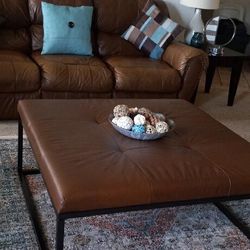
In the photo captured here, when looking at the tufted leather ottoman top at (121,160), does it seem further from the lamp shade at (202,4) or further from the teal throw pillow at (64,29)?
the lamp shade at (202,4)

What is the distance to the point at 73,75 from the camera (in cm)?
277

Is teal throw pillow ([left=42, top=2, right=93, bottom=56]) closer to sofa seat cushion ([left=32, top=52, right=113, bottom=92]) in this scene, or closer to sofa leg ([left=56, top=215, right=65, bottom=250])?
sofa seat cushion ([left=32, top=52, right=113, bottom=92])

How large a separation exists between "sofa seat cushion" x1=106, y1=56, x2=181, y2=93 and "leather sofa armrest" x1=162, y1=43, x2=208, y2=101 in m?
0.06

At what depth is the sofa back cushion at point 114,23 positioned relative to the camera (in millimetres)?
3336

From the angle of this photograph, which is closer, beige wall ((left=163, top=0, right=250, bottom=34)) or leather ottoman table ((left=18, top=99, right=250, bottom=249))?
leather ottoman table ((left=18, top=99, right=250, bottom=249))

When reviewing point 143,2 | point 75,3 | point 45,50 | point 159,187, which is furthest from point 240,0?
point 159,187

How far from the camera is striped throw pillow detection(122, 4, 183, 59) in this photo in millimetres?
3314

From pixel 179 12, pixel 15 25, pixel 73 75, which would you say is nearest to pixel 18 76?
pixel 73 75

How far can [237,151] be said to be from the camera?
172 centimetres

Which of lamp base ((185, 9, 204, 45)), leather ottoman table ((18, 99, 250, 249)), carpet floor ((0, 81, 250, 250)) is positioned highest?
lamp base ((185, 9, 204, 45))

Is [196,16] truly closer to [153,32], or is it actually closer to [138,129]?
[153,32]

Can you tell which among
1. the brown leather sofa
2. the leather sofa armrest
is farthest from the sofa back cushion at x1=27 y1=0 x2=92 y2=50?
the leather sofa armrest

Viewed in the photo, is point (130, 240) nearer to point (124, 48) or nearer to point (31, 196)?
point (31, 196)

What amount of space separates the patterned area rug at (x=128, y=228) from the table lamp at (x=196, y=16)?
6.49ft
